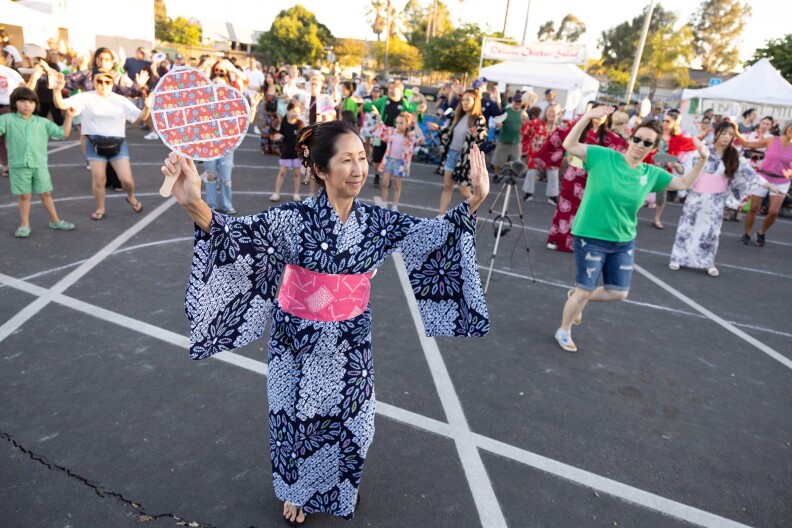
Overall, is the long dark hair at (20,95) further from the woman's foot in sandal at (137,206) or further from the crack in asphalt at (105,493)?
the crack in asphalt at (105,493)

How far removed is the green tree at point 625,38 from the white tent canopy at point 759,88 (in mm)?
63071

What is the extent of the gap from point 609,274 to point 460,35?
3555cm

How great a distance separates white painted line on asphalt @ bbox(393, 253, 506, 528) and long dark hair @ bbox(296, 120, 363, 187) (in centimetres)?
184

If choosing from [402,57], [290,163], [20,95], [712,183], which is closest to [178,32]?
[402,57]

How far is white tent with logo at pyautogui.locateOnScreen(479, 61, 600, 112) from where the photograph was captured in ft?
59.6

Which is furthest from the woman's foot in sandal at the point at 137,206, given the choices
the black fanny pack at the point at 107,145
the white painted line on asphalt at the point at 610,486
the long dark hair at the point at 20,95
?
the white painted line on asphalt at the point at 610,486

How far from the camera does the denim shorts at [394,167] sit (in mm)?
9148

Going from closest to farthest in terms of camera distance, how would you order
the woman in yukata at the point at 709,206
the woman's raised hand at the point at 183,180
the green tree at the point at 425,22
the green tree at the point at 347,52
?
the woman's raised hand at the point at 183,180 → the woman in yukata at the point at 709,206 → the green tree at the point at 347,52 → the green tree at the point at 425,22

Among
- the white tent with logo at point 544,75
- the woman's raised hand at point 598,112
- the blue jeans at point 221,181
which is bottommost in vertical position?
the blue jeans at point 221,181

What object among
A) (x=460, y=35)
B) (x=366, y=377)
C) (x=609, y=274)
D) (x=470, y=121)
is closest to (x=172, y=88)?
(x=366, y=377)

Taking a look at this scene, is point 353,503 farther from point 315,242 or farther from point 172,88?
point 172,88

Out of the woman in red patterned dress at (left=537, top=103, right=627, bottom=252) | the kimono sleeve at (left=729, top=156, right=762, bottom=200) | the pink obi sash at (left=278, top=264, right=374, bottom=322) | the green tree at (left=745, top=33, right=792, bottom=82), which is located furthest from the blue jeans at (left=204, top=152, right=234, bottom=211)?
the green tree at (left=745, top=33, right=792, bottom=82)

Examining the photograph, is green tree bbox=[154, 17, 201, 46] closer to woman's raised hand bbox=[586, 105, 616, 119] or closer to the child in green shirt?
the child in green shirt

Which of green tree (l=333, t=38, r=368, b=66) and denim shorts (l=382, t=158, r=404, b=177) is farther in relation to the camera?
green tree (l=333, t=38, r=368, b=66)
